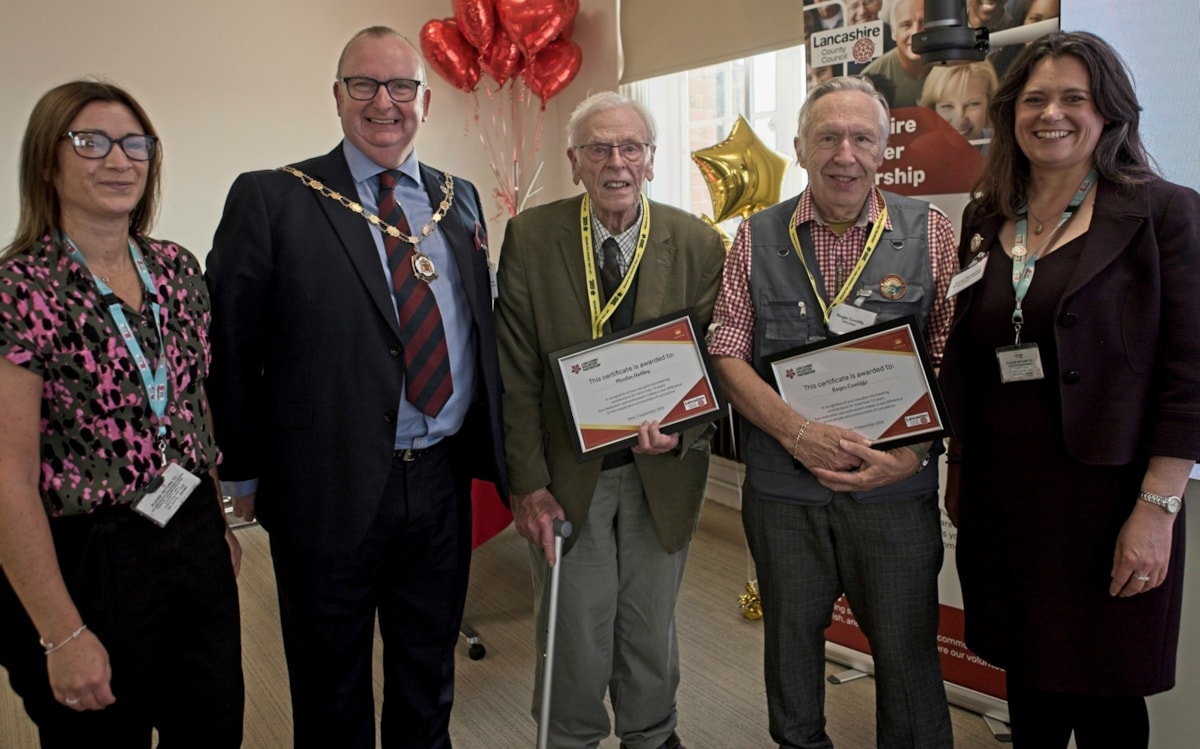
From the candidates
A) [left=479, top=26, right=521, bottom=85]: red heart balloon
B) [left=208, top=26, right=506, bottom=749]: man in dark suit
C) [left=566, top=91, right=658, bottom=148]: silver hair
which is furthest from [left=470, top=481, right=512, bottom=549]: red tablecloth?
[left=479, top=26, right=521, bottom=85]: red heart balloon

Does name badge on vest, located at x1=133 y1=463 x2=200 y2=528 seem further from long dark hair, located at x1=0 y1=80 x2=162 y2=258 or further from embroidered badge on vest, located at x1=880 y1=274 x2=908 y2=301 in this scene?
embroidered badge on vest, located at x1=880 y1=274 x2=908 y2=301

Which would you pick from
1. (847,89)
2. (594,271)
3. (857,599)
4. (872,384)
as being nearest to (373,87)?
(594,271)

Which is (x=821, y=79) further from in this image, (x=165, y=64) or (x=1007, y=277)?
(x=165, y=64)

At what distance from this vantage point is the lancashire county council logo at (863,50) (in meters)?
2.78

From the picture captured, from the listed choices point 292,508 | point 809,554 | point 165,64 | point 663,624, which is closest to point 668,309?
point 809,554

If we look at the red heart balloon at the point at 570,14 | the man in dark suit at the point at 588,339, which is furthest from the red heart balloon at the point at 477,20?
the man in dark suit at the point at 588,339

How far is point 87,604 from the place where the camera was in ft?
5.07

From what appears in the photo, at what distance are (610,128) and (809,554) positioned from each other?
3.70 feet

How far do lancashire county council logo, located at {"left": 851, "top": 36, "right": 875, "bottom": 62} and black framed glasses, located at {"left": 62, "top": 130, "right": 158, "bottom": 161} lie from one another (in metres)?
2.13

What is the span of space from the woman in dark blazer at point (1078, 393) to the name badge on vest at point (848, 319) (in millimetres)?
182

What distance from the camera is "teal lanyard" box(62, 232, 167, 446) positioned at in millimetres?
1555

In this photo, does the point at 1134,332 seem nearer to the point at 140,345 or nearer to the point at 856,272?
the point at 856,272

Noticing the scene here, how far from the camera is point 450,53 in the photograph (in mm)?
5520

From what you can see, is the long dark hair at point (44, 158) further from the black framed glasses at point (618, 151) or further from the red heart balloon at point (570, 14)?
the red heart balloon at point (570, 14)
